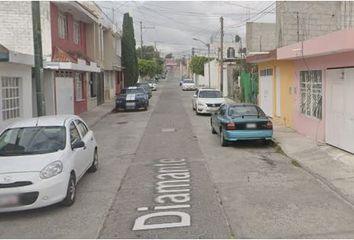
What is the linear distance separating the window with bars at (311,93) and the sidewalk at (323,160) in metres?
0.94

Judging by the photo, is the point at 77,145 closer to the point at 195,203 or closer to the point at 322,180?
the point at 195,203

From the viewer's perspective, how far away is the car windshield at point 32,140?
7.75m

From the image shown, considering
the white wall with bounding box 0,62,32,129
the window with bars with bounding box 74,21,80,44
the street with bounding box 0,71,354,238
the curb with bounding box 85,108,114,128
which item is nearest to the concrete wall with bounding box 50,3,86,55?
the window with bars with bounding box 74,21,80,44

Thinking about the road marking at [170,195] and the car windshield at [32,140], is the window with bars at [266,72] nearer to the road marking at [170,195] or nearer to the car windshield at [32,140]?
the road marking at [170,195]

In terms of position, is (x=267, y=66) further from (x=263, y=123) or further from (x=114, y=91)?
(x=114, y=91)

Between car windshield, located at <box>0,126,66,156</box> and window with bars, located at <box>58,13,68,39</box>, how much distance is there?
46.6ft

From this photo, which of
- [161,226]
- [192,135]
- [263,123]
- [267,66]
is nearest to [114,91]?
[267,66]

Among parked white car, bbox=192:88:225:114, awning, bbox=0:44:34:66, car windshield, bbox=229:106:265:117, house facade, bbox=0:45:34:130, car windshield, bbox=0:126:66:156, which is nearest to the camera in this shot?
car windshield, bbox=0:126:66:156

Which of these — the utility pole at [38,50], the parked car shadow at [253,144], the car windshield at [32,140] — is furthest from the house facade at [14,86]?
the parked car shadow at [253,144]

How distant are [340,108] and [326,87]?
4.05 feet

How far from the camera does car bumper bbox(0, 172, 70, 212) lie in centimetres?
659

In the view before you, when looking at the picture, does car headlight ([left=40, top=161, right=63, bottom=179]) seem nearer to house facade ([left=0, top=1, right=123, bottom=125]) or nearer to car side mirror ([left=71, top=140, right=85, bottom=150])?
car side mirror ([left=71, top=140, right=85, bottom=150])

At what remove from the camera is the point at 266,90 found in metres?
21.1

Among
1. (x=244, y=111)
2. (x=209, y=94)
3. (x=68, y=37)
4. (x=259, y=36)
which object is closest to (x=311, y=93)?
(x=244, y=111)
